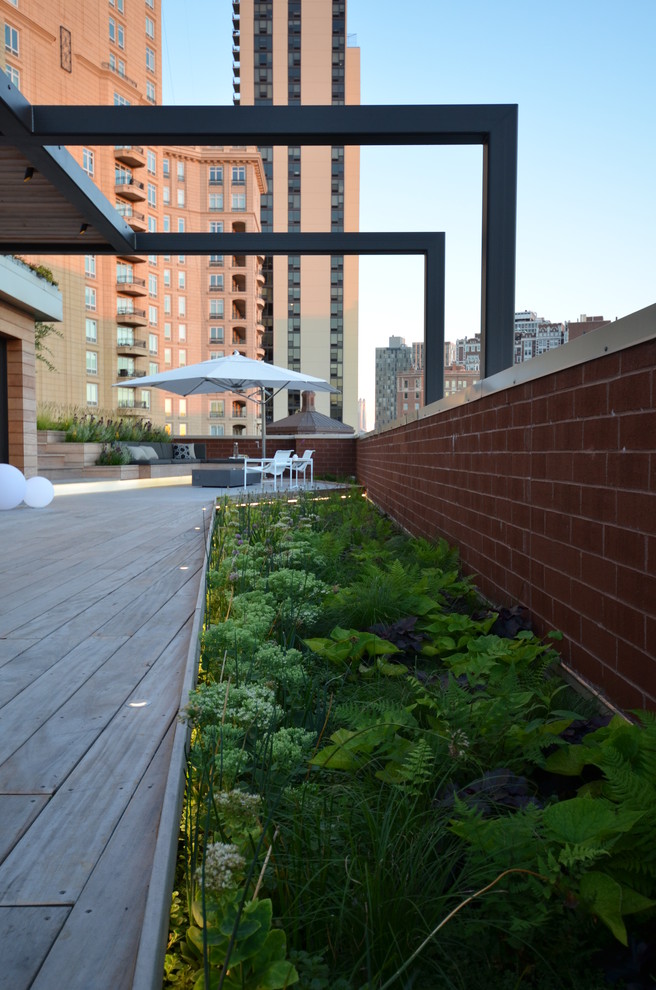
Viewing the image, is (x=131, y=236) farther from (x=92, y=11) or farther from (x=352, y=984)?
(x=92, y=11)

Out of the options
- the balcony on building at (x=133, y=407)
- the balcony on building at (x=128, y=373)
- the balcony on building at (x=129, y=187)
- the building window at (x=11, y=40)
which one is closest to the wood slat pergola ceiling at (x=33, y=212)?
the building window at (x=11, y=40)

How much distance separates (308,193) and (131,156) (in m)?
28.4

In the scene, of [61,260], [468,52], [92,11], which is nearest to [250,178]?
[92,11]

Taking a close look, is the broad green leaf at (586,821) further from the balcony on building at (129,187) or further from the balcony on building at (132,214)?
the balcony on building at (129,187)

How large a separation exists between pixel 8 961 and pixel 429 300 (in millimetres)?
7038

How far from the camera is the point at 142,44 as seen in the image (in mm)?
48188

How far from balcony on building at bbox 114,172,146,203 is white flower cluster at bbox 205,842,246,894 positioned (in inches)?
2036

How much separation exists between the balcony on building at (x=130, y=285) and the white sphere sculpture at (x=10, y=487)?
42755mm

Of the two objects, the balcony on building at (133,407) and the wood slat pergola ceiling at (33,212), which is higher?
the balcony on building at (133,407)

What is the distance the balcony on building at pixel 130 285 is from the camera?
161ft

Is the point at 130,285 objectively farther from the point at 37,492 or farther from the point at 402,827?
the point at 402,827

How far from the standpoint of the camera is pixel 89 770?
6.22 feet

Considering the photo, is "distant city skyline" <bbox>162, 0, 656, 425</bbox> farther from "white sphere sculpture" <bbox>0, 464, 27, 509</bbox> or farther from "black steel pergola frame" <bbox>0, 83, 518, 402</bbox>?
"white sphere sculpture" <bbox>0, 464, 27, 509</bbox>

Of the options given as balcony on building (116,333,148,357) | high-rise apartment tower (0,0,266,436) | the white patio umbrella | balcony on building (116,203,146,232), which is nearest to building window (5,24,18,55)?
high-rise apartment tower (0,0,266,436)
